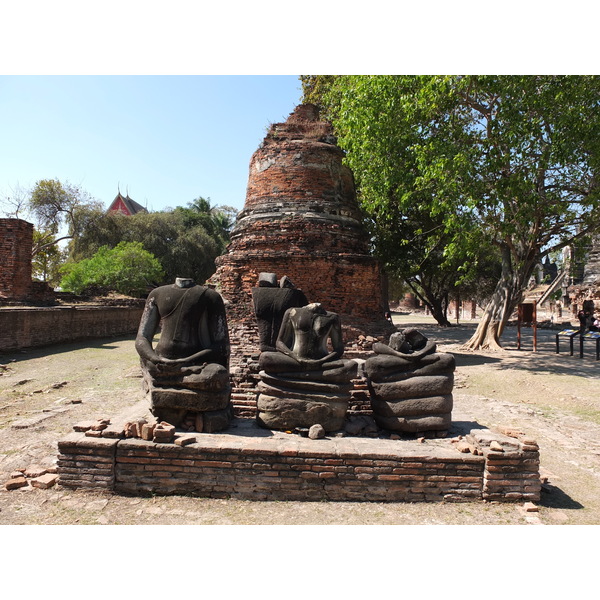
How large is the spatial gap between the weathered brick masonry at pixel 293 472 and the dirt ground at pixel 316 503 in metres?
0.09

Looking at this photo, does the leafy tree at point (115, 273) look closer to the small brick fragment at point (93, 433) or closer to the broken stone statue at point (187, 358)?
the broken stone statue at point (187, 358)

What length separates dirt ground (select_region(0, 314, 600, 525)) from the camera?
3.45m

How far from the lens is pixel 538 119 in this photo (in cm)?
964

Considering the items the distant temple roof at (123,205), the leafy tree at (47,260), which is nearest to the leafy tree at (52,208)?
the leafy tree at (47,260)

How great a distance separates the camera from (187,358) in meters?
4.25

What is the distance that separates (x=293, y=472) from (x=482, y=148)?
969 cm

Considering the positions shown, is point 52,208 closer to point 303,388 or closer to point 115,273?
point 115,273

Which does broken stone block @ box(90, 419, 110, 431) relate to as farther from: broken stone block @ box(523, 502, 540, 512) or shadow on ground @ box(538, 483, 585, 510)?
shadow on ground @ box(538, 483, 585, 510)

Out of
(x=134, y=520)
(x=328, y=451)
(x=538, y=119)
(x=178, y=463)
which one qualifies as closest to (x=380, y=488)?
(x=328, y=451)

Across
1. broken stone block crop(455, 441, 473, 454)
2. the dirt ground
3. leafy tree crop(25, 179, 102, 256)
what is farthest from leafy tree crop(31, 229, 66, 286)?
broken stone block crop(455, 441, 473, 454)

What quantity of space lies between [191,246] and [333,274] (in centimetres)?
2313

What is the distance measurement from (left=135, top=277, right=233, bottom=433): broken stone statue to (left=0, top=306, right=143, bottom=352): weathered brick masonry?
349 inches

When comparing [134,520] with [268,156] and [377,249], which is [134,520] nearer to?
[268,156]

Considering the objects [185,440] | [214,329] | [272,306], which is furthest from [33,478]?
[272,306]
